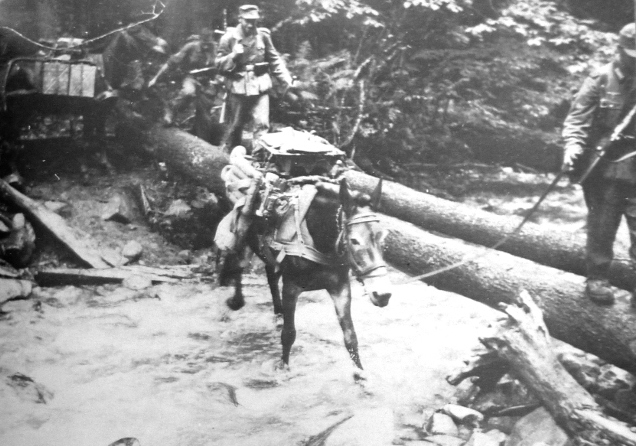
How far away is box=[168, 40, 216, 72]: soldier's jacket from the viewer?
3.83 m

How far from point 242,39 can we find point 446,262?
240 centimetres

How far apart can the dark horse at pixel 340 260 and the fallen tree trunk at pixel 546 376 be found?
828 mm

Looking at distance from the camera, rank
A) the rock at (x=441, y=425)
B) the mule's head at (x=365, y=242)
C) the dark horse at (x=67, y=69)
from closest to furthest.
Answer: the rock at (x=441, y=425) → the mule's head at (x=365, y=242) → the dark horse at (x=67, y=69)

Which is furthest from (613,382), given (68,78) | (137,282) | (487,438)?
(68,78)

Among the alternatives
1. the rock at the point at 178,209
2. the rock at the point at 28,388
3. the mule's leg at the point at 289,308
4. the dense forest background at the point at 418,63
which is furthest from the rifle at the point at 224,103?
the rock at the point at 28,388

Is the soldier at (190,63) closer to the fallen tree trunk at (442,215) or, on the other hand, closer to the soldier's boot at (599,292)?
the fallen tree trunk at (442,215)

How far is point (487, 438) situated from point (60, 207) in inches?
122

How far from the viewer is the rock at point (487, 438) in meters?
2.57

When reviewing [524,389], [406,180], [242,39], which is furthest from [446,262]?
[242,39]

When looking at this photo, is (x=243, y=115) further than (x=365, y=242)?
Yes

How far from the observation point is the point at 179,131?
4.00 metres

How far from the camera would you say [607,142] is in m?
2.95

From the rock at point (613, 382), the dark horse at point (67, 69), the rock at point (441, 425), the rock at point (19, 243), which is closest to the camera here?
the rock at point (441, 425)

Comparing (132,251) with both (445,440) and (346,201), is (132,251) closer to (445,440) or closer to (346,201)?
(346,201)
